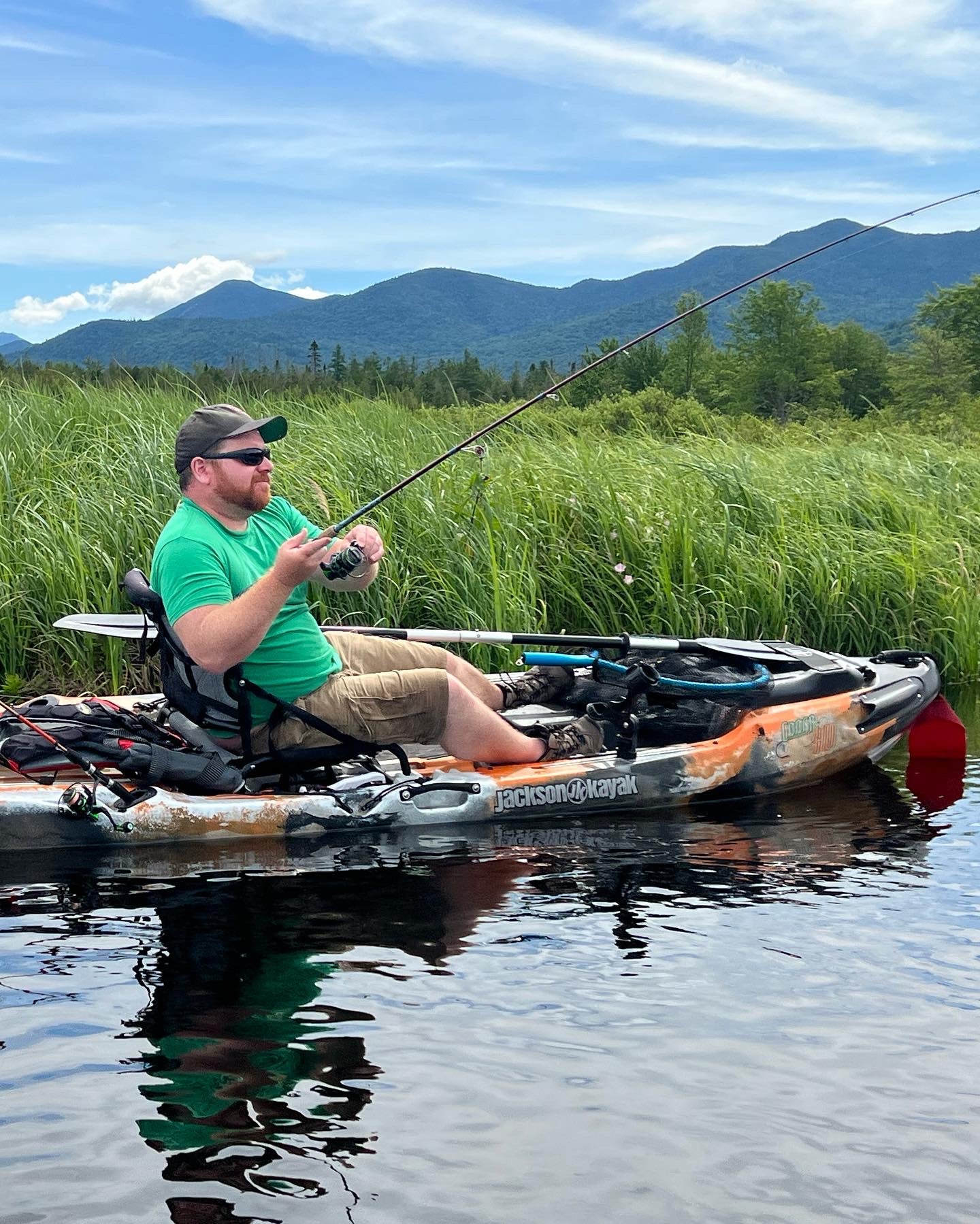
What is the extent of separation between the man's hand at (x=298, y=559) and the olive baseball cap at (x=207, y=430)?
660mm

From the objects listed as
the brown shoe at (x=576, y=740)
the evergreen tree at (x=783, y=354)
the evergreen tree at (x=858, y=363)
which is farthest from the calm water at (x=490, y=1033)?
the evergreen tree at (x=858, y=363)

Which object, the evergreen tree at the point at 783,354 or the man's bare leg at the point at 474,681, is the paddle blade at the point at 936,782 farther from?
the evergreen tree at the point at 783,354

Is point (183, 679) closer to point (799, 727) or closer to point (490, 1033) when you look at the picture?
point (490, 1033)

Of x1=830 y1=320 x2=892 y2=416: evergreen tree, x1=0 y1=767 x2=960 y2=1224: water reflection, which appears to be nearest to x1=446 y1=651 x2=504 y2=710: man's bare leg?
x1=0 y1=767 x2=960 y2=1224: water reflection

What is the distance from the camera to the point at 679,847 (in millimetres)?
5309

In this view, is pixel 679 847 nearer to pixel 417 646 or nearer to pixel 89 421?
pixel 417 646

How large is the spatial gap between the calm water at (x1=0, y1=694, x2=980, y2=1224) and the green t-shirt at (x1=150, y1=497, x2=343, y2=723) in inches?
26.6

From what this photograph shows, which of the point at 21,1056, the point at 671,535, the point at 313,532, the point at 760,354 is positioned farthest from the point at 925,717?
the point at 760,354

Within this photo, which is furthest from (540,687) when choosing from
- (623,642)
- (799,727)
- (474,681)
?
(799,727)

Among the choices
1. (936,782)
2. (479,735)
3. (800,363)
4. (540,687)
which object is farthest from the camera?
(800,363)

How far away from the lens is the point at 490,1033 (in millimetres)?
3396

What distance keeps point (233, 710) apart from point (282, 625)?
14.8 inches

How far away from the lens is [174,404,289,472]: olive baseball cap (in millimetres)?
4750

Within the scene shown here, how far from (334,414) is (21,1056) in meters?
7.20
